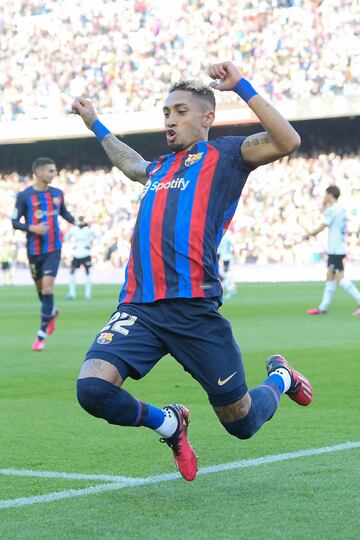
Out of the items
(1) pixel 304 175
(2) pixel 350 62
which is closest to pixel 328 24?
(2) pixel 350 62

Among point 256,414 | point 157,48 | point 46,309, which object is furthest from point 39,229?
point 157,48

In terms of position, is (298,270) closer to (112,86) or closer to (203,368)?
(112,86)

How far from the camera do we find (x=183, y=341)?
4.73m

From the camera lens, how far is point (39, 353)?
1277 cm

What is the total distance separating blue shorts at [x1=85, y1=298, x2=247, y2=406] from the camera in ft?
15.4

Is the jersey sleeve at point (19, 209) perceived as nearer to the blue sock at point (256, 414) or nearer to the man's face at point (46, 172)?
the man's face at point (46, 172)

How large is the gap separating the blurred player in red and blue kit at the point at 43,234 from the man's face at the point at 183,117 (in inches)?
306

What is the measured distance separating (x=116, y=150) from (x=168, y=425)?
1602 mm

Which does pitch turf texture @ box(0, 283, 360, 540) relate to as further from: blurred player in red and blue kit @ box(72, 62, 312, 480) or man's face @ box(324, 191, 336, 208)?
man's face @ box(324, 191, 336, 208)

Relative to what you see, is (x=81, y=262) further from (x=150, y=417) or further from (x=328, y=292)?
(x=150, y=417)

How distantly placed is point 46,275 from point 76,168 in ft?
104

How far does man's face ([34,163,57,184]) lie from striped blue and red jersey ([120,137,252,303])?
7763mm

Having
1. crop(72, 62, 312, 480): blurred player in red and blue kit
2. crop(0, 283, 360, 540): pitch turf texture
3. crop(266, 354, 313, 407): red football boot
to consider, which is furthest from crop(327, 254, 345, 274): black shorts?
crop(72, 62, 312, 480): blurred player in red and blue kit

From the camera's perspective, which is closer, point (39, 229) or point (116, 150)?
point (116, 150)
